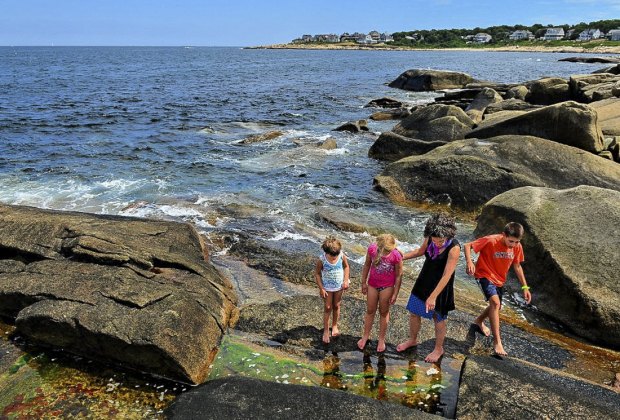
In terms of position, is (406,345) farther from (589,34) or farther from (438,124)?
(589,34)

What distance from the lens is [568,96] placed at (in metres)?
29.3

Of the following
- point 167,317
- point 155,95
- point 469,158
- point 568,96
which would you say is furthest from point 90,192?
point 155,95

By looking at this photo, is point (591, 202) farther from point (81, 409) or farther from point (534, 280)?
point (81, 409)

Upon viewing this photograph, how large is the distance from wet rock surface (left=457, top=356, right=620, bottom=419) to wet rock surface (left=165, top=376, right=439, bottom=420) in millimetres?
570

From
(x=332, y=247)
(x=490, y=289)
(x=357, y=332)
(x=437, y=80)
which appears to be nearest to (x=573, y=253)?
(x=490, y=289)

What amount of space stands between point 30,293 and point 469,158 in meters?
12.0

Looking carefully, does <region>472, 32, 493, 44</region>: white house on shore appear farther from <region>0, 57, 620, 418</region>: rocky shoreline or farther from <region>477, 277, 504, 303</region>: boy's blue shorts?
<region>477, 277, 504, 303</region>: boy's blue shorts

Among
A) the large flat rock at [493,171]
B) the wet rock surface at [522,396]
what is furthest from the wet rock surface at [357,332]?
the large flat rock at [493,171]

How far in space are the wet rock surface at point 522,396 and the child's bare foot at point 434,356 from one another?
29.9 inches

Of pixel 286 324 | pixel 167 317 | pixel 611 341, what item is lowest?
pixel 611 341

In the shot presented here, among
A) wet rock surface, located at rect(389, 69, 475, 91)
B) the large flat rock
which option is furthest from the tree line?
the large flat rock

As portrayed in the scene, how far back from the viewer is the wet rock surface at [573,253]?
763 centimetres

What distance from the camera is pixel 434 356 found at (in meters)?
6.51

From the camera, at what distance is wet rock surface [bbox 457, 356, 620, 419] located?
488cm
